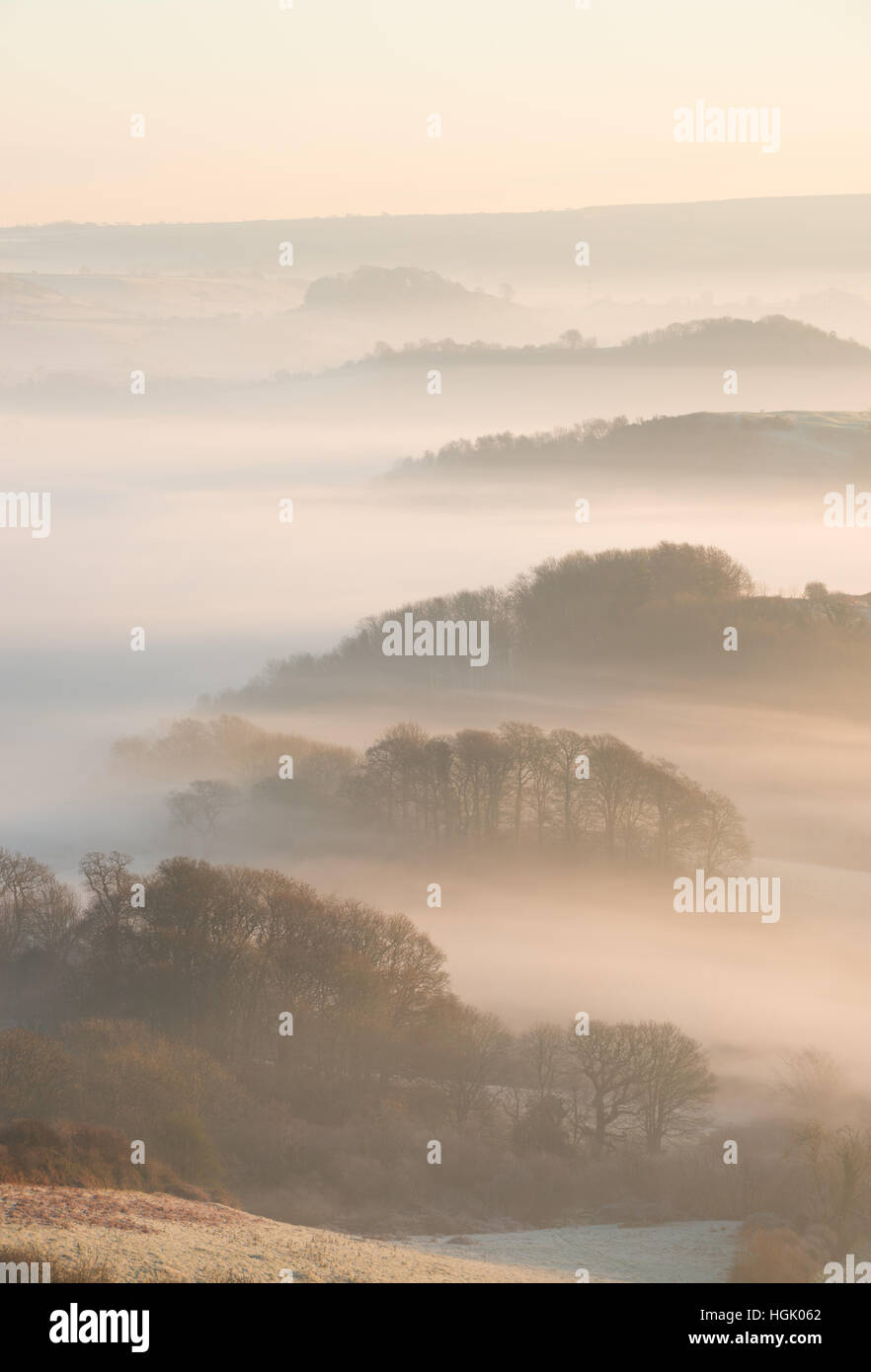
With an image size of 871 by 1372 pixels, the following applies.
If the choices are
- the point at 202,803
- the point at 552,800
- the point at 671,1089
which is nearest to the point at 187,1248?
the point at 671,1089

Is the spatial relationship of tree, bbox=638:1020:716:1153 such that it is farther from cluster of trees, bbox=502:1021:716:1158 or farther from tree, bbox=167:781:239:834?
tree, bbox=167:781:239:834

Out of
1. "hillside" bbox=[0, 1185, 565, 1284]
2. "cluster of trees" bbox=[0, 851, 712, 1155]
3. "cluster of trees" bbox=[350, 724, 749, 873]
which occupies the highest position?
"cluster of trees" bbox=[350, 724, 749, 873]

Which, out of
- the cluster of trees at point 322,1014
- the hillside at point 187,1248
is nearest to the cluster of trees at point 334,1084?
the cluster of trees at point 322,1014

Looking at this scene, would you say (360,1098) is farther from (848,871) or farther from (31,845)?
(31,845)

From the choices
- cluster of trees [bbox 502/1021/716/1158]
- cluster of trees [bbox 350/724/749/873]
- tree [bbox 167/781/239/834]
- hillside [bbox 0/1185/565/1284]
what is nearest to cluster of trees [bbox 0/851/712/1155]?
cluster of trees [bbox 502/1021/716/1158]

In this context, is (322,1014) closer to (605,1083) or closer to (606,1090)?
(605,1083)

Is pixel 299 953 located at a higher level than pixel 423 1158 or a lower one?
higher
